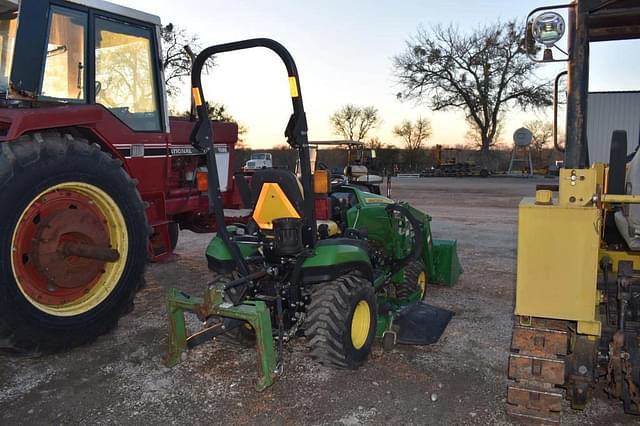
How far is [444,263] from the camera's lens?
6090mm

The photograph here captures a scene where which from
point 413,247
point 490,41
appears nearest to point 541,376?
point 413,247

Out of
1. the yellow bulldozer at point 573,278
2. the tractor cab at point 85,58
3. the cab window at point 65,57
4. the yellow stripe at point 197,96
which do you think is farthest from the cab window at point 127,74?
the yellow bulldozer at point 573,278

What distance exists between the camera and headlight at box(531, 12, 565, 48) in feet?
9.21

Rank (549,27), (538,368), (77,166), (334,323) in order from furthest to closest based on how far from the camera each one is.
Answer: (77,166) < (334,323) < (549,27) < (538,368)

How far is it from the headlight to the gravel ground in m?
2.14

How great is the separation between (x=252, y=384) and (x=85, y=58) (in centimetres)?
320

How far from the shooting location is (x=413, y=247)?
208 inches

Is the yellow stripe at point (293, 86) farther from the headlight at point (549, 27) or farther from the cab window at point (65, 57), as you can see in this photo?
the cab window at point (65, 57)

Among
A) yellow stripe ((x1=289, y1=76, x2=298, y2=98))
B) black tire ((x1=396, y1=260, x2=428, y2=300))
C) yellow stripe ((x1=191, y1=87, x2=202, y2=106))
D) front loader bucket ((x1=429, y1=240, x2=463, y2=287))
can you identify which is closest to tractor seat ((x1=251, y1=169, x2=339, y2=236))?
yellow stripe ((x1=289, y1=76, x2=298, y2=98))

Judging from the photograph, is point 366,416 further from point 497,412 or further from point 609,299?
point 609,299

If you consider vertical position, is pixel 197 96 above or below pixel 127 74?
below

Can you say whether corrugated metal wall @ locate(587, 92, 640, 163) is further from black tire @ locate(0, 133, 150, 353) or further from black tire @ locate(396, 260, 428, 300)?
black tire @ locate(0, 133, 150, 353)

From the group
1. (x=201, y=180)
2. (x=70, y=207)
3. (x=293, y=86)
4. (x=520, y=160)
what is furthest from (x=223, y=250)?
(x=520, y=160)

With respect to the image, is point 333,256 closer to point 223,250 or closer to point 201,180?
point 223,250
